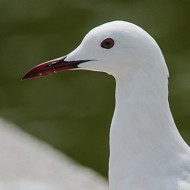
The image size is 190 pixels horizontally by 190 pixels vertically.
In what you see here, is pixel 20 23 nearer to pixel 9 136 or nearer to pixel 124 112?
pixel 9 136

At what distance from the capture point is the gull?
6402 mm

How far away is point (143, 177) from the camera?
21.5 ft

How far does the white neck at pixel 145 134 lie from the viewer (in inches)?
254

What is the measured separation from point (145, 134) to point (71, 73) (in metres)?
5.81

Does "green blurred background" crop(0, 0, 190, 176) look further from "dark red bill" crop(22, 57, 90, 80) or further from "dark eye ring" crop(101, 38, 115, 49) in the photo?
"dark eye ring" crop(101, 38, 115, 49)

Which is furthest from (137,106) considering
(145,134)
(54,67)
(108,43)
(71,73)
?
(71,73)

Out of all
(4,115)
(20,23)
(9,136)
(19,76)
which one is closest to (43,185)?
(9,136)

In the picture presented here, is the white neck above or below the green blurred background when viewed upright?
below

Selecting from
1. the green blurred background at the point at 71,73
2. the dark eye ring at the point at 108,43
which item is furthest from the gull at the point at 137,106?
the green blurred background at the point at 71,73

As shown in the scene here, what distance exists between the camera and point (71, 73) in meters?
12.3

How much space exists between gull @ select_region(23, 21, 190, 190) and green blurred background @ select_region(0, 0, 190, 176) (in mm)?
4048

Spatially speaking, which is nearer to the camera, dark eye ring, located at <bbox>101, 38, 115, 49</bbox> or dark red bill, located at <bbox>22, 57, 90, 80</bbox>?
dark eye ring, located at <bbox>101, 38, 115, 49</bbox>

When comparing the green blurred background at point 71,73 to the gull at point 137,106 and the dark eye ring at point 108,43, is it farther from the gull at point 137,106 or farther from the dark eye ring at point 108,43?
the dark eye ring at point 108,43

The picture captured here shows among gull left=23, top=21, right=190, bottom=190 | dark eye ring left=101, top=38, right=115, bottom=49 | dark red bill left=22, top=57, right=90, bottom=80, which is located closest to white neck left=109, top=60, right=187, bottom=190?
gull left=23, top=21, right=190, bottom=190
